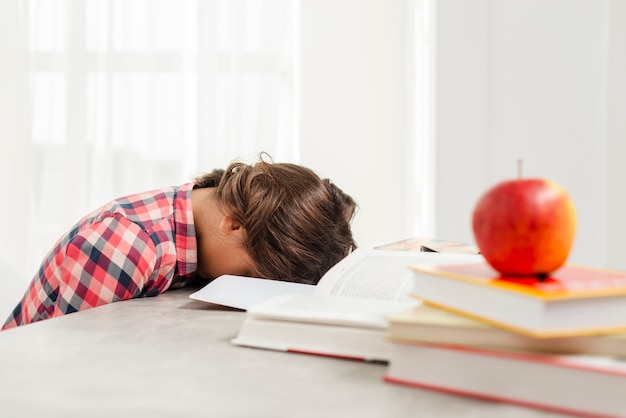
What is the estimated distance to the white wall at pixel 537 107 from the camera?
2.15 meters

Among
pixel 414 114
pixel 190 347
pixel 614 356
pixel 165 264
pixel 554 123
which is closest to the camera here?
pixel 614 356

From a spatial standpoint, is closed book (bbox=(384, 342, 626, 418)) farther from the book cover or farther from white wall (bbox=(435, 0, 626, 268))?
white wall (bbox=(435, 0, 626, 268))

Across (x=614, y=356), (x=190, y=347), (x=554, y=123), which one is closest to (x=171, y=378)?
(x=190, y=347)

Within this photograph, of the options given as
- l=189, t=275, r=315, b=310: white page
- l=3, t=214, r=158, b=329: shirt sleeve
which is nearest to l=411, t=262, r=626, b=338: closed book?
l=189, t=275, r=315, b=310: white page

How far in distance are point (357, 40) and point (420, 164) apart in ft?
1.88

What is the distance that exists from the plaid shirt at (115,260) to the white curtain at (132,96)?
54.6 inches

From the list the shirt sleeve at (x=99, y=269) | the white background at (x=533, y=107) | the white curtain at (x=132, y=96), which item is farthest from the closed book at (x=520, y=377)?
the white curtain at (x=132, y=96)

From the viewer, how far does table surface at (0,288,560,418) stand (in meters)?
0.49

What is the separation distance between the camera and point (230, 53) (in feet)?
8.66

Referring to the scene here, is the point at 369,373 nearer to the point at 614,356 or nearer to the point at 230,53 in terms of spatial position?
the point at 614,356

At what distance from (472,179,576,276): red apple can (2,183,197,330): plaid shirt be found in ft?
2.26

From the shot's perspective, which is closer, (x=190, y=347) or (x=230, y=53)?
(x=190, y=347)

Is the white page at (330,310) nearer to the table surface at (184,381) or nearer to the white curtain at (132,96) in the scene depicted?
the table surface at (184,381)

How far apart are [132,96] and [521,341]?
2.40 meters
